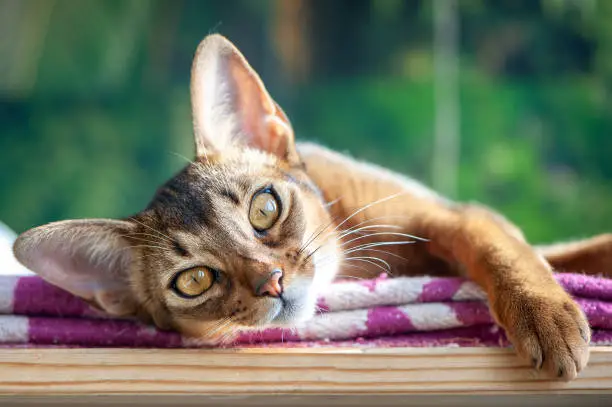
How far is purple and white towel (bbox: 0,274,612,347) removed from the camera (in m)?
0.95

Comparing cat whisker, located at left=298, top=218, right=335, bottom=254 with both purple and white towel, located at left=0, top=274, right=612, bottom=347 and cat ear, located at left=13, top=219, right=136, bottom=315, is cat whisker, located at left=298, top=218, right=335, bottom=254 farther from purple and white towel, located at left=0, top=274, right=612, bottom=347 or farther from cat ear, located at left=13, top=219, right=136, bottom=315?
cat ear, located at left=13, top=219, right=136, bottom=315

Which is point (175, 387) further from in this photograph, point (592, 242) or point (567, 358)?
point (592, 242)

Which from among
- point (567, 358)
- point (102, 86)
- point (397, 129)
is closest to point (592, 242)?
point (567, 358)

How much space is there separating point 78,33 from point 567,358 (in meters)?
2.90

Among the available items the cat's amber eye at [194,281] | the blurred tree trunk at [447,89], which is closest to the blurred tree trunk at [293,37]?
the blurred tree trunk at [447,89]

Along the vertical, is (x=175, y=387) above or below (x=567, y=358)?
below

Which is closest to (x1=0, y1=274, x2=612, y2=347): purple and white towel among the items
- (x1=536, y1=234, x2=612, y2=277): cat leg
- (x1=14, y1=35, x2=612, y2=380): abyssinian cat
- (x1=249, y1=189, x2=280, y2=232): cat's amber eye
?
(x1=14, y1=35, x2=612, y2=380): abyssinian cat

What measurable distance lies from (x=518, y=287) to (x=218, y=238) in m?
0.48

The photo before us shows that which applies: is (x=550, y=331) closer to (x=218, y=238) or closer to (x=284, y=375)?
(x=284, y=375)

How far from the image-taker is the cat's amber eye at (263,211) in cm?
109

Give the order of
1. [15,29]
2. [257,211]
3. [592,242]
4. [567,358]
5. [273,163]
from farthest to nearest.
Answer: [15,29] < [592,242] < [273,163] < [257,211] < [567,358]

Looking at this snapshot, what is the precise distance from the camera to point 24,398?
868 mm

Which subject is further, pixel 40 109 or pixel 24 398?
pixel 40 109

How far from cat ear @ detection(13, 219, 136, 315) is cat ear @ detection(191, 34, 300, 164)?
0.79 ft
